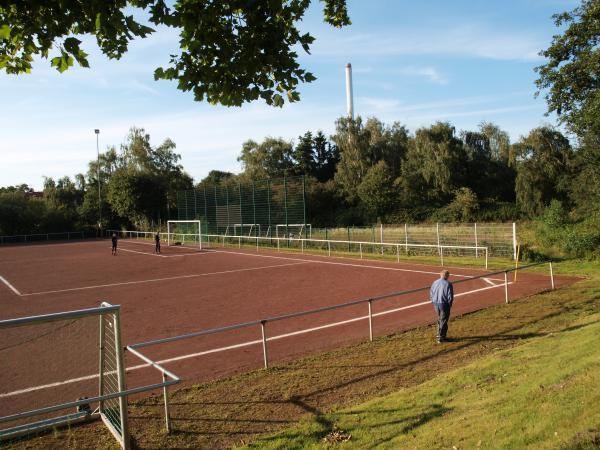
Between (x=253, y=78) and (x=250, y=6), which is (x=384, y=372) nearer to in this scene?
(x=253, y=78)

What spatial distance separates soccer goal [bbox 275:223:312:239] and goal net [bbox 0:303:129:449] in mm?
26323

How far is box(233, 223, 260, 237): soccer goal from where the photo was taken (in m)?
40.8

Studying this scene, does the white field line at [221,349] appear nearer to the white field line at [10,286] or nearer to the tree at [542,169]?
the white field line at [10,286]

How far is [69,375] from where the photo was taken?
8.49 m

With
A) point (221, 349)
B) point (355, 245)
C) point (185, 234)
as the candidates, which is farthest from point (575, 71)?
point (185, 234)

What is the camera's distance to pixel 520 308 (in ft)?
42.5

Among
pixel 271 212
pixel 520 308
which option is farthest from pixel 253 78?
pixel 271 212

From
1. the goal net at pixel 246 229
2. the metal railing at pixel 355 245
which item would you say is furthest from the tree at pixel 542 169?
the goal net at pixel 246 229

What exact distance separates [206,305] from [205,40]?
1086cm

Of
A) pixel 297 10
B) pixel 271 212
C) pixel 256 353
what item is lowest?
pixel 256 353

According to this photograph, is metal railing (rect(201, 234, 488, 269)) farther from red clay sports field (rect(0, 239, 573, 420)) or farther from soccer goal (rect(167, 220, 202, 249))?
soccer goal (rect(167, 220, 202, 249))

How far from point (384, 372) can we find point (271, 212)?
32074 millimetres

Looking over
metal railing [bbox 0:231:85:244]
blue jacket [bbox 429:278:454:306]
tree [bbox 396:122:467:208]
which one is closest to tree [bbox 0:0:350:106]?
blue jacket [bbox 429:278:454:306]

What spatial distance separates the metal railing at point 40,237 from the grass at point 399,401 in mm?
65408
